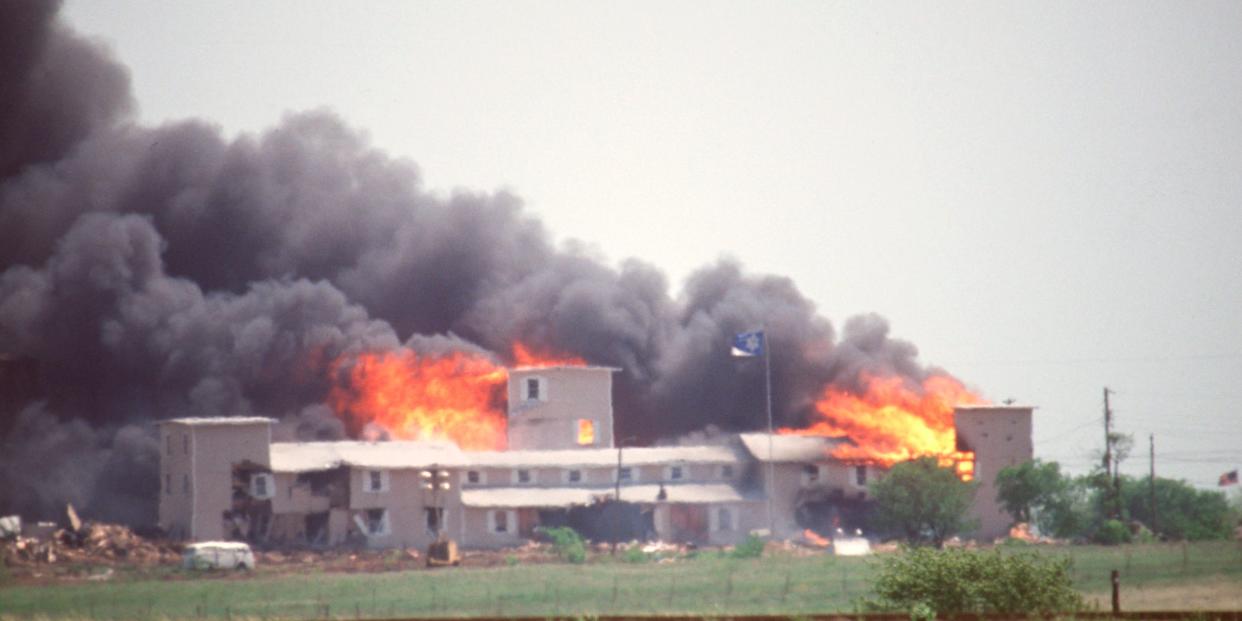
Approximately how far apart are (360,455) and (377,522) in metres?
3.67

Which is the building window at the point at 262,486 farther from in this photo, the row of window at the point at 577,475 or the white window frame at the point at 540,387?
the white window frame at the point at 540,387

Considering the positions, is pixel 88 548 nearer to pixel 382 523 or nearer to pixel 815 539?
pixel 382 523

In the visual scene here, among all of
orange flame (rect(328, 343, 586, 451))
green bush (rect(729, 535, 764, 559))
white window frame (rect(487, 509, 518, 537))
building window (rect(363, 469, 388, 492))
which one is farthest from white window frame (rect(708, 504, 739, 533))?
building window (rect(363, 469, 388, 492))

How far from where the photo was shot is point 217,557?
78375 millimetres

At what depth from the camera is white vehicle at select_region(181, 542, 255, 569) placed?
7762cm

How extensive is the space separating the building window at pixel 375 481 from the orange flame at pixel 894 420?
25172 mm

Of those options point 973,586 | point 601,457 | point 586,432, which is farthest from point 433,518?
point 973,586

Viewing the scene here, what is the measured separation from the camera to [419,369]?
360 feet

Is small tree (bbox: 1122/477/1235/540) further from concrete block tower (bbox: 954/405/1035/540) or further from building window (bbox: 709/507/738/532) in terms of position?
building window (bbox: 709/507/738/532)

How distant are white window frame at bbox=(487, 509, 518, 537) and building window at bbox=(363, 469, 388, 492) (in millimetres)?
6214

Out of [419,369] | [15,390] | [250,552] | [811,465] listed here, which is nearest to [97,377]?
[15,390]

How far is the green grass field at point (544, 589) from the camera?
180 ft

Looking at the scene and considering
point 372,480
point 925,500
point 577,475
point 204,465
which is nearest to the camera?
point 925,500

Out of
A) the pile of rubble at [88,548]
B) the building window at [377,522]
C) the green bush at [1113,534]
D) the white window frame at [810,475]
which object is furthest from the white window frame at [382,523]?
the green bush at [1113,534]
